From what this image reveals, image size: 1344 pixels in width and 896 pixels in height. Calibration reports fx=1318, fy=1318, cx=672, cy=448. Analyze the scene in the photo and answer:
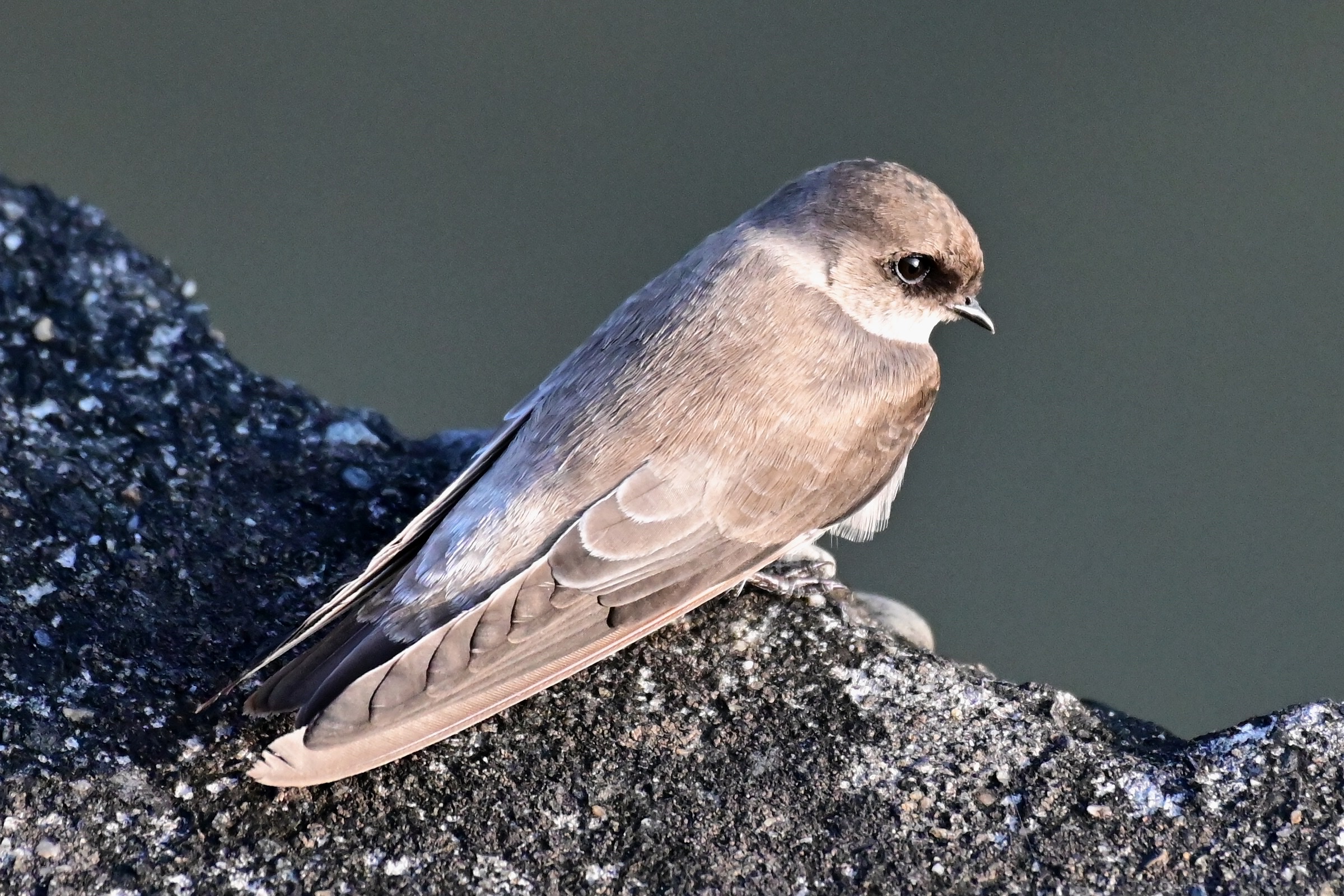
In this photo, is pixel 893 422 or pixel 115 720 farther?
pixel 893 422

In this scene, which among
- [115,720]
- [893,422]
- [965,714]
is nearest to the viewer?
[115,720]

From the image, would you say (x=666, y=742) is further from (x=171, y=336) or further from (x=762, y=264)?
(x=171, y=336)

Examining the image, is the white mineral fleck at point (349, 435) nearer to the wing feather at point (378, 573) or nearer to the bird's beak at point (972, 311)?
the wing feather at point (378, 573)

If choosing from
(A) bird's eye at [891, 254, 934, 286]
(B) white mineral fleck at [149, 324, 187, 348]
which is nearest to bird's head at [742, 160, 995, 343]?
(A) bird's eye at [891, 254, 934, 286]

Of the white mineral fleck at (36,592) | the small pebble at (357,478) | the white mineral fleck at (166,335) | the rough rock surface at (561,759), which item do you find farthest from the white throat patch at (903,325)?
the white mineral fleck at (36,592)

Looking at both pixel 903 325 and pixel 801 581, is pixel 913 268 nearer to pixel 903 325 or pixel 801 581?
pixel 903 325

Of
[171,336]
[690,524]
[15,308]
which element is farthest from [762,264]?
[15,308]
